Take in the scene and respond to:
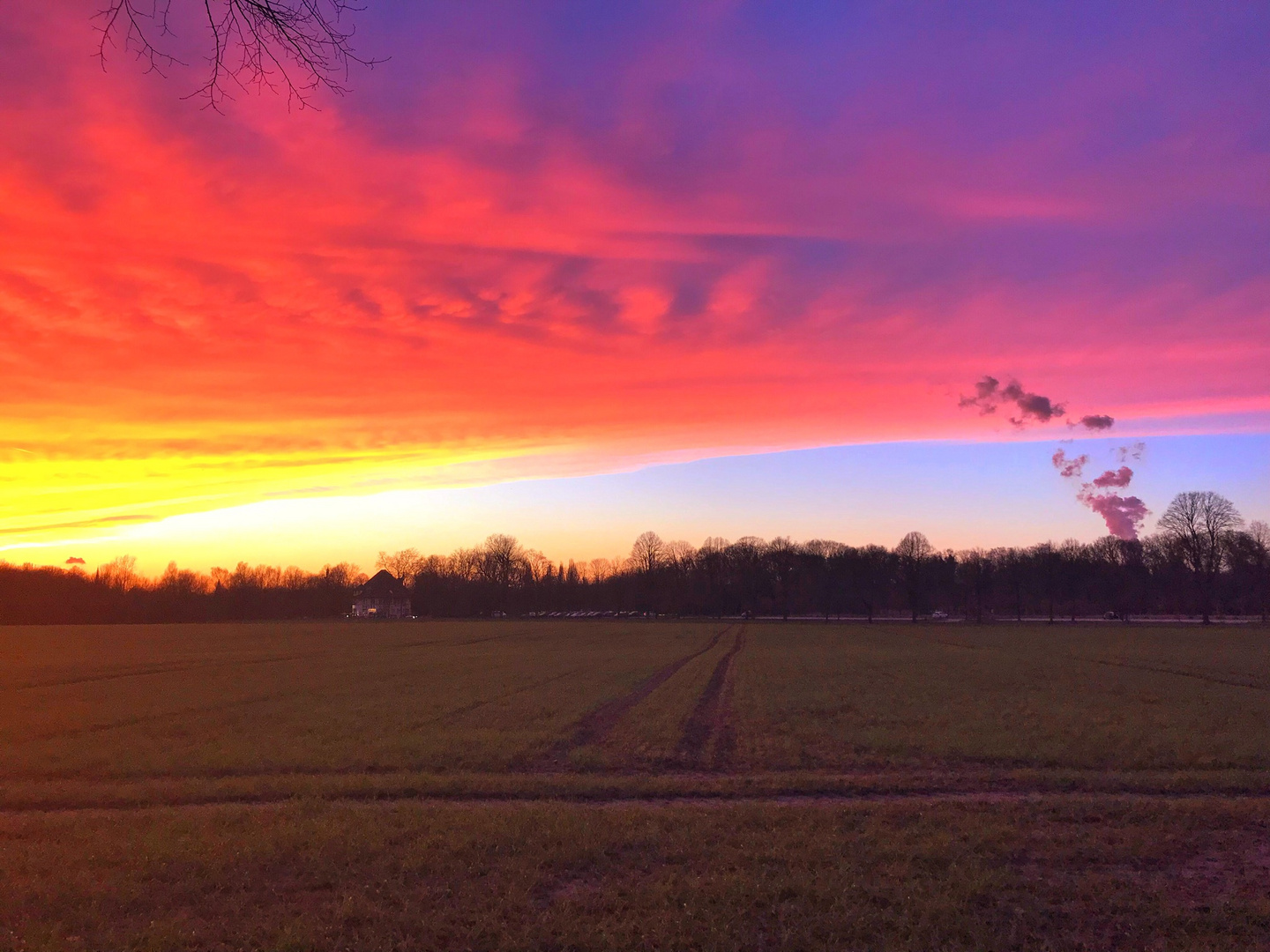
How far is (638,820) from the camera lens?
1156 cm

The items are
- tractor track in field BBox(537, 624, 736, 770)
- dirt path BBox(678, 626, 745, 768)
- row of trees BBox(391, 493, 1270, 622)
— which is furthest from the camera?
row of trees BBox(391, 493, 1270, 622)

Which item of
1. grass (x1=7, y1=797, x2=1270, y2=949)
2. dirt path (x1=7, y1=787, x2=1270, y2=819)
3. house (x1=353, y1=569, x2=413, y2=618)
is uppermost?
grass (x1=7, y1=797, x2=1270, y2=949)

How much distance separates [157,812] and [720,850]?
362 inches

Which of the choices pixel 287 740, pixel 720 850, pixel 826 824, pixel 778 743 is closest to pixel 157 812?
pixel 287 740

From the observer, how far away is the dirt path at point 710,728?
17.6m

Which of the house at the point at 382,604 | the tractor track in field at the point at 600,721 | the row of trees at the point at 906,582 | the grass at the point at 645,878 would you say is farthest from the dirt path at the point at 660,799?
the house at the point at 382,604

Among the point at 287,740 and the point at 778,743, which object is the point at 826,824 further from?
the point at 287,740

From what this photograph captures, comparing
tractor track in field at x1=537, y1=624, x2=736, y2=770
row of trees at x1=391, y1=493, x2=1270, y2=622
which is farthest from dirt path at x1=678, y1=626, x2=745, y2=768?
row of trees at x1=391, y1=493, x2=1270, y2=622

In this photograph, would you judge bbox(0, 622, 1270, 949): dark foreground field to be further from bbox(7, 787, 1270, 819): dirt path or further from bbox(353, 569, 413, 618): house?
bbox(353, 569, 413, 618): house

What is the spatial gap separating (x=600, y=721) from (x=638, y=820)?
11569 millimetres

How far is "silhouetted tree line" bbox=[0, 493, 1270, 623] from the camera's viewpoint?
126375 mm

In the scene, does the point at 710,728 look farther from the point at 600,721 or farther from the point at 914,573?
the point at 914,573

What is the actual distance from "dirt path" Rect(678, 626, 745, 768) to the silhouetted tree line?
110m

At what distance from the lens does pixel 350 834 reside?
10.7 metres
